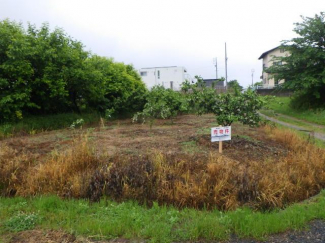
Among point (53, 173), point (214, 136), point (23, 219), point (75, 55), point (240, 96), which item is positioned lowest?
point (23, 219)

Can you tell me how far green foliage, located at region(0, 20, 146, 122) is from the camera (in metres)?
9.60

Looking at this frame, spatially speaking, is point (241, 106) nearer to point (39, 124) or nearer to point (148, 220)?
point (148, 220)

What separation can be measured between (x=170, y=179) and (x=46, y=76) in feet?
25.2

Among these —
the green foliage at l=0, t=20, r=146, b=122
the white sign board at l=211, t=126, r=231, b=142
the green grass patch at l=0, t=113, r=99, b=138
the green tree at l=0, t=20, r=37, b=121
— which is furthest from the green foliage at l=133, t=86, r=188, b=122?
the white sign board at l=211, t=126, r=231, b=142

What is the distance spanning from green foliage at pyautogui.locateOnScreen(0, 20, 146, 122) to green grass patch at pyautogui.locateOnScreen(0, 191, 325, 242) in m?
6.69

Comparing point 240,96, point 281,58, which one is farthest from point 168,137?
point 281,58

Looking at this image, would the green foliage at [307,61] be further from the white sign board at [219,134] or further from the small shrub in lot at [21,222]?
the small shrub in lot at [21,222]

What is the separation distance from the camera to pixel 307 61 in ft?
54.2

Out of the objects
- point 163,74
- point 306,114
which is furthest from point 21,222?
point 163,74

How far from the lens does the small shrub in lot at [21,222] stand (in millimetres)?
3507

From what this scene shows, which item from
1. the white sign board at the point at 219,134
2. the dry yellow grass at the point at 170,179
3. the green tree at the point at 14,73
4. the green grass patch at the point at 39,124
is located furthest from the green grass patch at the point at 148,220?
the green tree at the point at 14,73

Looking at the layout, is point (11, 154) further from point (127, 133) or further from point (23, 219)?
point (127, 133)

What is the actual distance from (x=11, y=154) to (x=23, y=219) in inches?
94.9

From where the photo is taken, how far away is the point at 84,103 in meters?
13.8
